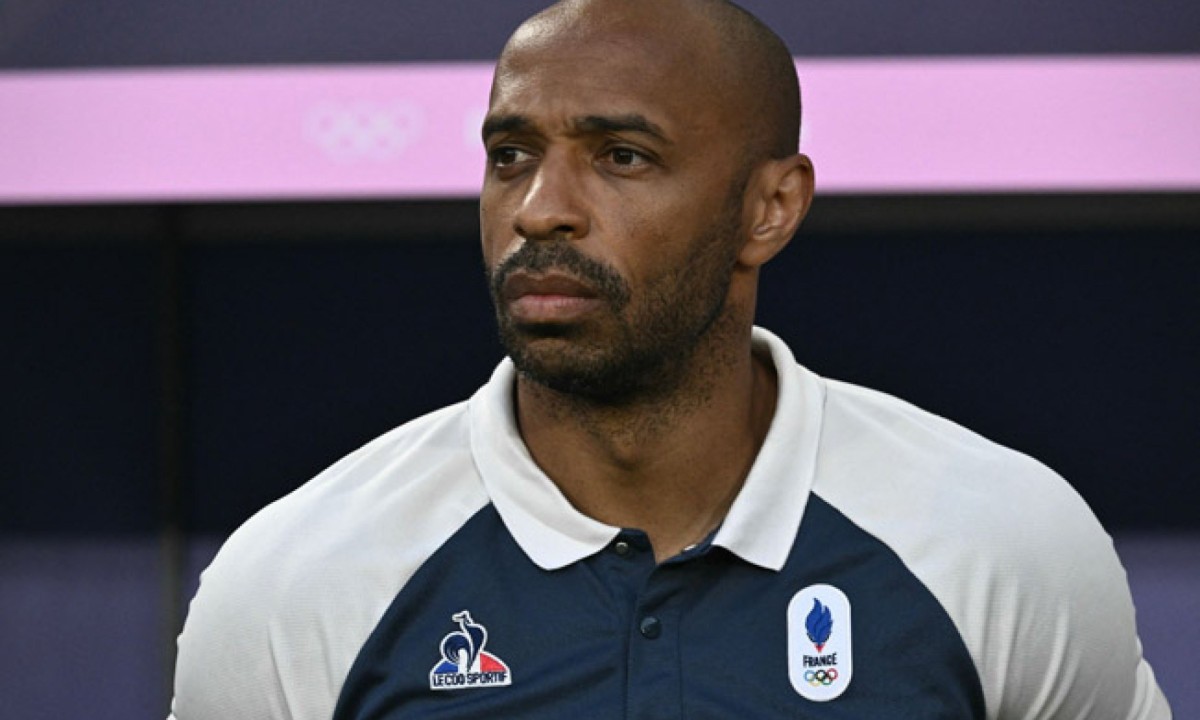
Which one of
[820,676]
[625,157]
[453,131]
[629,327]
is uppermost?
[453,131]

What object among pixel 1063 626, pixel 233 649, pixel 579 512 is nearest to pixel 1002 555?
pixel 1063 626

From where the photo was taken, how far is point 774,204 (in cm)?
141

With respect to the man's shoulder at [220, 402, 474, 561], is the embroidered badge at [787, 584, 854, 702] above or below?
below

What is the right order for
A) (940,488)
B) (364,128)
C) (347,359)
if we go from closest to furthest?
(940,488) → (364,128) → (347,359)

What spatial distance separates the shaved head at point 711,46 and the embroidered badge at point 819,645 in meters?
0.31

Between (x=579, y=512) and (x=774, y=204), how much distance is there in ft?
0.88

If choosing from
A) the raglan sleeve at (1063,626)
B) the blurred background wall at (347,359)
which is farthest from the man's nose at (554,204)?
the blurred background wall at (347,359)

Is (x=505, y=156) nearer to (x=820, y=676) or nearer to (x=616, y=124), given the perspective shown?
(x=616, y=124)

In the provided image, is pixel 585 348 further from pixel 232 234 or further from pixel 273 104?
pixel 232 234

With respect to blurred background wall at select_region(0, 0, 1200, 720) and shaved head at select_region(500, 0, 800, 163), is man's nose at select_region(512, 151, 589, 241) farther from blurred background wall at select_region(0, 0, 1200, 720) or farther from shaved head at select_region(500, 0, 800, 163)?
blurred background wall at select_region(0, 0, 1200, 720)

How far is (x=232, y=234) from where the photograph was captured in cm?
250

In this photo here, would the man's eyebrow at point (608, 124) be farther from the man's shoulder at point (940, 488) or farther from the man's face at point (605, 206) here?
the man's shoulder at point (940, 488)

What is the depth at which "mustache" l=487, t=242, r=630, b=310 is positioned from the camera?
4.14ft

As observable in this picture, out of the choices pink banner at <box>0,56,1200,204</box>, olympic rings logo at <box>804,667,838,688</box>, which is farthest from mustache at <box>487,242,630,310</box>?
pink banner at <box>0,56,1200,204</box>
